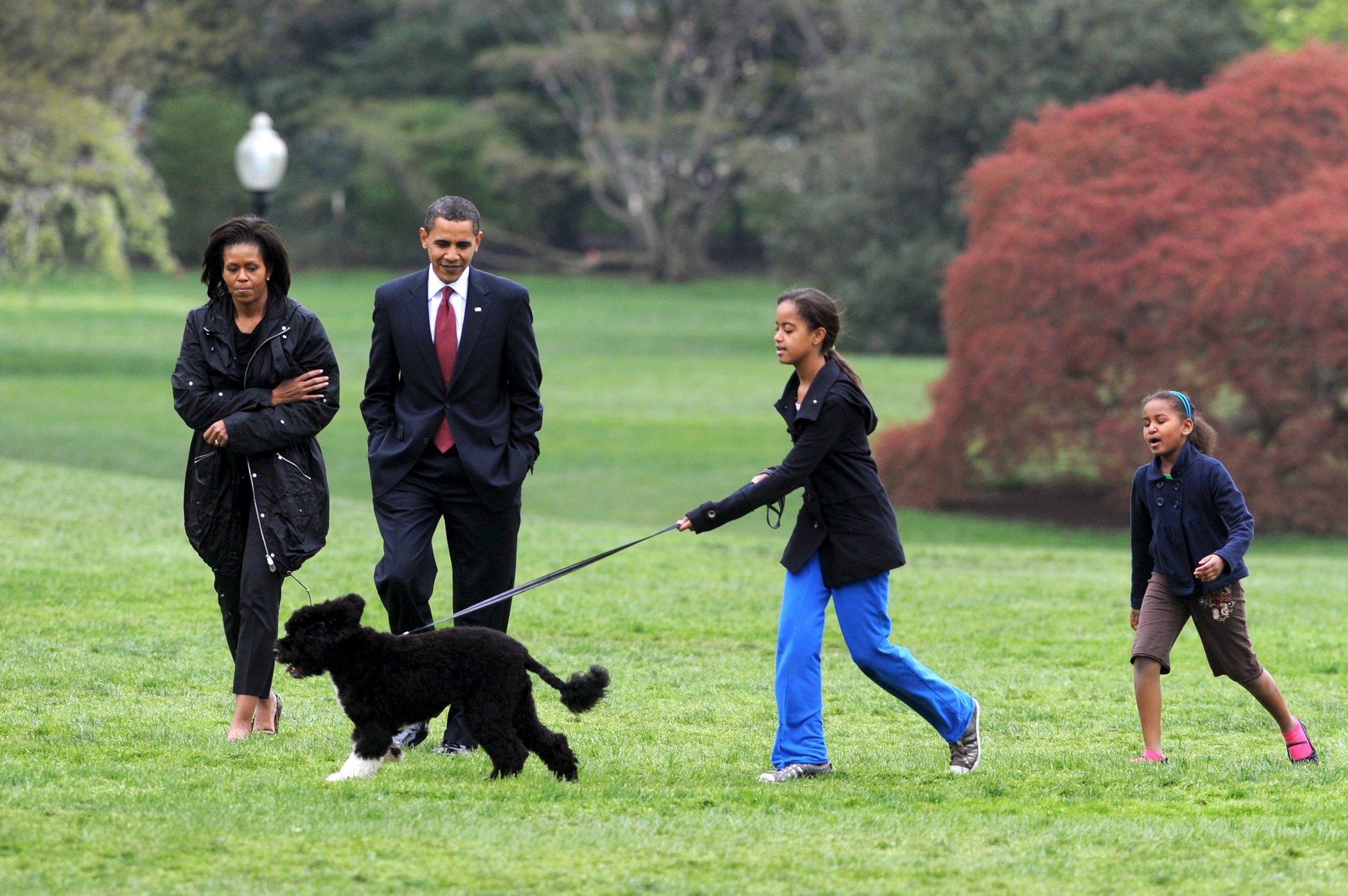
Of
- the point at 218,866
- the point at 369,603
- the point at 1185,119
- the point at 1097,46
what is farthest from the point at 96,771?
the point at 1097,46

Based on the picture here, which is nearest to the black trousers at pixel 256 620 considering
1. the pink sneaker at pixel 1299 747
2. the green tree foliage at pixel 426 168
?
the pink sneaker at pixel 1299 747

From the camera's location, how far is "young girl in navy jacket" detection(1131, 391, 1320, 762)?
6883 mm

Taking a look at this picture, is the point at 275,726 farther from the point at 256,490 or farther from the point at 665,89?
the point at 665,89

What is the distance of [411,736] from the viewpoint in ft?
22.6

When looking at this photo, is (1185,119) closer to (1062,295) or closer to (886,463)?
(1062,295)

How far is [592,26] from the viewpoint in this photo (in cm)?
6250

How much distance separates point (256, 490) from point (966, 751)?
3.00m

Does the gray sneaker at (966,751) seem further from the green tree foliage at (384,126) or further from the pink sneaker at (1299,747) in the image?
the green tree foliage at (384,126)

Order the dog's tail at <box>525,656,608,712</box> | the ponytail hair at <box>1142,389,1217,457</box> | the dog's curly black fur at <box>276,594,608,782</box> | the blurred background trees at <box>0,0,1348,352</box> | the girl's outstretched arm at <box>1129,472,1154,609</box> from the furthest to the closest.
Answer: the blurred background trees at <box>0,0,1348,352</box> < the girl's outstretched arm at <box>1129,472,1154,609</box> < the ponytail hair at <box>1142,389,1217,457</box> < the dog's tail at <box>525,656,608,712</box> < the dog's curly black fur at <box>276,594,608,782</box>

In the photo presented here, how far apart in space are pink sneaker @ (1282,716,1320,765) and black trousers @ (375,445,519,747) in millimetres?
3274

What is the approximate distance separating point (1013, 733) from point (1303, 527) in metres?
15.0

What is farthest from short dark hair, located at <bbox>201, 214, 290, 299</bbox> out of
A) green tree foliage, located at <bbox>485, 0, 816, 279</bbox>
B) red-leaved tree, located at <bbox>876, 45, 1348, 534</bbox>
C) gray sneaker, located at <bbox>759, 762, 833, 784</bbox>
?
green tree foliage, located at <bbox>485, 0, 816, 279</bbox>

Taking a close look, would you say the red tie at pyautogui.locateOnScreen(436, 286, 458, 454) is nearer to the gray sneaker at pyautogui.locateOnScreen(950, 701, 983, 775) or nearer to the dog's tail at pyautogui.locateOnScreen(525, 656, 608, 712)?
the dog's tail at pyautogui.locateOnScreen(525, 656, 608, 712)

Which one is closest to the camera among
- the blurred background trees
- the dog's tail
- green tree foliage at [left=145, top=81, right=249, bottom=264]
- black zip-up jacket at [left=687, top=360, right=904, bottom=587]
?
the dog's tail
